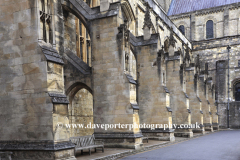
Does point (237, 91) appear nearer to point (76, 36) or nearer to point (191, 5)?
point (191, 5)

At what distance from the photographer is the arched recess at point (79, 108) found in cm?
1434

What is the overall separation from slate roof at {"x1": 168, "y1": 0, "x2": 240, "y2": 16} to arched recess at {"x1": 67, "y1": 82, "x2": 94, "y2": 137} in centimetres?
3443

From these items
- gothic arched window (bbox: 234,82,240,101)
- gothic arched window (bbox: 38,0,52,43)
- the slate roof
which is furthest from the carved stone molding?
the slate roof

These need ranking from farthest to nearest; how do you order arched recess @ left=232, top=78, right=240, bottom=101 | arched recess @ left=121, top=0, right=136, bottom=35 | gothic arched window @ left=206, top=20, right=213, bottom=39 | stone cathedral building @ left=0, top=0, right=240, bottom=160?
1. gothic arched window @ left=206, top=20, right=213, bottom=39
2. arched recess @ left=232, top=78, right=240, bottom=101
3. arched recess @ left=121, top=0, right=136, bottom=35
4. stone cathedral building @ left=0, top=0, right=240, bottom=160

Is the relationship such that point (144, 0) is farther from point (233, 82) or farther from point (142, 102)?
point (233, 82)

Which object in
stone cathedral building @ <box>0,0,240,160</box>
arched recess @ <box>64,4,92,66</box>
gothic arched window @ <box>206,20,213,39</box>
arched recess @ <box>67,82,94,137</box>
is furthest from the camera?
gothic arched window @ <box>206,20,213,39</box>

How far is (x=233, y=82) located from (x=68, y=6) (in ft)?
92.7

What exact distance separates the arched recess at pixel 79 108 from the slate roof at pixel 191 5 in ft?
113

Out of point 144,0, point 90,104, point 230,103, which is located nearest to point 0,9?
point 90,104

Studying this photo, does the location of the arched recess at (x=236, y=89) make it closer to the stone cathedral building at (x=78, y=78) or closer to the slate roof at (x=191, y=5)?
the stone cathedral building at (x=78, y=78)

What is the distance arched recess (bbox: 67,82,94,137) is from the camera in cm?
1434

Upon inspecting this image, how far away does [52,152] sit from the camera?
25.6 ft

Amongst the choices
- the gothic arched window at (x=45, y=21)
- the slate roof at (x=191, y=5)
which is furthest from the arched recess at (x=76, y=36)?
the slate roof at (x=191, y=5)

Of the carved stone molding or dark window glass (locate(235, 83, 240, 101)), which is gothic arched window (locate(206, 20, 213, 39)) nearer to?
dark window glass (locate(235, 83, 240, 101))
